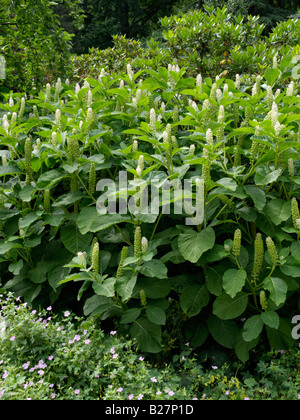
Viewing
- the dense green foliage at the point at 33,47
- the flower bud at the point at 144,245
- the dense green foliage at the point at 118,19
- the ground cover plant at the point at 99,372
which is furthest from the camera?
the dense green foliage at the point at 118,19

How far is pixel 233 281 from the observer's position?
7.32ft

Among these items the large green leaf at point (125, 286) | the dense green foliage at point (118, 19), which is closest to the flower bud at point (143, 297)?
the large green leaf at point (125, 286)

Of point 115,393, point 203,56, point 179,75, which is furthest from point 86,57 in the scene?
point 115,393

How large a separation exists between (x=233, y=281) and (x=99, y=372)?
85 cm

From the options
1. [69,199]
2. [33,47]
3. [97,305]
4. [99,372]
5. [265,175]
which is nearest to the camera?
[99,372]

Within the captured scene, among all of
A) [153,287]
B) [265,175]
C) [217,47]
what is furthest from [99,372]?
[217,47]

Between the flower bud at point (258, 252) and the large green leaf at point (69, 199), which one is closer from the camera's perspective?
the flower bud at point (258, 252)

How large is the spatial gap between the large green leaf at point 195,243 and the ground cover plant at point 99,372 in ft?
1.92

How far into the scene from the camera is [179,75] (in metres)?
3.03

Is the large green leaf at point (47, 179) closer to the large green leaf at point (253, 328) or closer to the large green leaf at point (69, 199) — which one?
the large green leaf at point (69, 199)

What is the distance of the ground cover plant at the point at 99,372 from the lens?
2.06 metres

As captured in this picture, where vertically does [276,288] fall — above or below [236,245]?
below

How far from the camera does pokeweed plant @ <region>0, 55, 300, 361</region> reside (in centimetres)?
226

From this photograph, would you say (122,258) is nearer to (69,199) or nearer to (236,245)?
(69,199)
